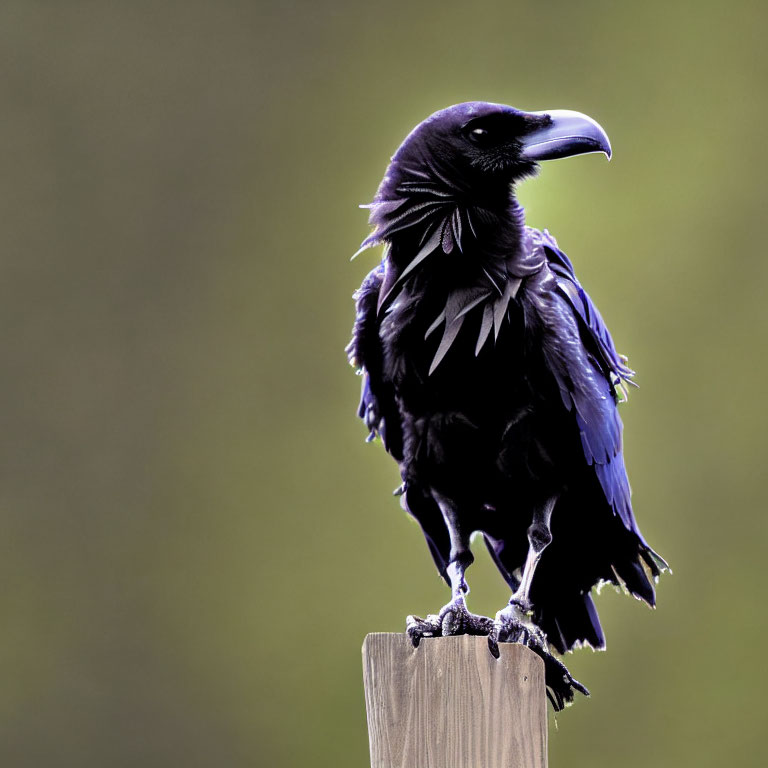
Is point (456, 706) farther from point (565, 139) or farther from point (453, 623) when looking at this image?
point (565, 139)

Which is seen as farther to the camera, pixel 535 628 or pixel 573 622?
pixel 573 622

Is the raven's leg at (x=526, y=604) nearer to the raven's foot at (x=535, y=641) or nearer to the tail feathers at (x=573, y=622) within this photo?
the raven's foot at (x=535, y=641)

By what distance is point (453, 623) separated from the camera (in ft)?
6.42

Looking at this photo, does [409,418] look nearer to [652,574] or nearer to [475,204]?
[475,204]

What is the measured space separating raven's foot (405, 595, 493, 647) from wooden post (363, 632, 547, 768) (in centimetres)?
14

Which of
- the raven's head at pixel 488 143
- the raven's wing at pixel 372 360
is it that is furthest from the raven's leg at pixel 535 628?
the raven's head at pixel 488 143

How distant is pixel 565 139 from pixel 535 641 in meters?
0.94

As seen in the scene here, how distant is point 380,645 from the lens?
179 cm

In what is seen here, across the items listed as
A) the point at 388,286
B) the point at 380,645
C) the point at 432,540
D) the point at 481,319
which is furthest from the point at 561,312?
the point at 380,645

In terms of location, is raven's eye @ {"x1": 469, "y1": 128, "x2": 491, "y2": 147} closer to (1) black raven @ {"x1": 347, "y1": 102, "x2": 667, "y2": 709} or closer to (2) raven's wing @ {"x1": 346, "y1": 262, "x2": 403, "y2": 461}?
(1) black raven @ {"x1": 347, "y1": 102, "x2": 667, "y2": 709}

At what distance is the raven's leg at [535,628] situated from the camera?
6.36 feet

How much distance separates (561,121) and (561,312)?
367 millimetres

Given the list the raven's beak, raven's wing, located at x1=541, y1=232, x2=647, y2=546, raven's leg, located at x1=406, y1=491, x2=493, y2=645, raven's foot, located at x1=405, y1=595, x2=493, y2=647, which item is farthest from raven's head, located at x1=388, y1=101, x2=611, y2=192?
raven's foot, located at x1=405, y1=595, x2=493, y2=647

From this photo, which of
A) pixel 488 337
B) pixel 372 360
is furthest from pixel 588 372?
pixel 372 360
